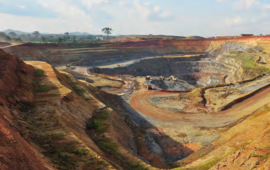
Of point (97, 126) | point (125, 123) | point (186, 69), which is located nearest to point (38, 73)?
point (97, 126)

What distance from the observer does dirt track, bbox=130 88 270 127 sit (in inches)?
995

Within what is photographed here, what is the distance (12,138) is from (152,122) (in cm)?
2097

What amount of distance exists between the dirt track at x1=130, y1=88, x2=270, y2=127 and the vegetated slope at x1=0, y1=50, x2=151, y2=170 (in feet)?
31.0

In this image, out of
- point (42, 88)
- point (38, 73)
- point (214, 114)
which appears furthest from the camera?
point (214, 114)

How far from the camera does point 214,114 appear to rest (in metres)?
27.3

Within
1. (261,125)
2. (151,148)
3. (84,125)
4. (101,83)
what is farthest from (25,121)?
(101,83)

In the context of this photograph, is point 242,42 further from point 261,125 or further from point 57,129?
point 57,129

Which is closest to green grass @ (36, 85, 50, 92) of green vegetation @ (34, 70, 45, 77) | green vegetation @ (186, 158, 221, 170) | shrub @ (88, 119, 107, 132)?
green vegetation @ (34, 70, 45, 77)

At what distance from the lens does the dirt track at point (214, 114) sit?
2526cm

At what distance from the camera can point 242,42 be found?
90125 mm

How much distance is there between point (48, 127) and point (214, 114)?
25172 mm

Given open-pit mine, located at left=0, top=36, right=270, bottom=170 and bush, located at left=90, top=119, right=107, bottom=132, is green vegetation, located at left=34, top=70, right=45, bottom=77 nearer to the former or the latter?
open-pit mine, located at left=0, top=36, right=270, bottom=170

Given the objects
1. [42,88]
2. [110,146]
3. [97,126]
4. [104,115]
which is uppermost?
[42,88]

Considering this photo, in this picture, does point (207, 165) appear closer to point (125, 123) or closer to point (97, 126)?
point (97, 126)
